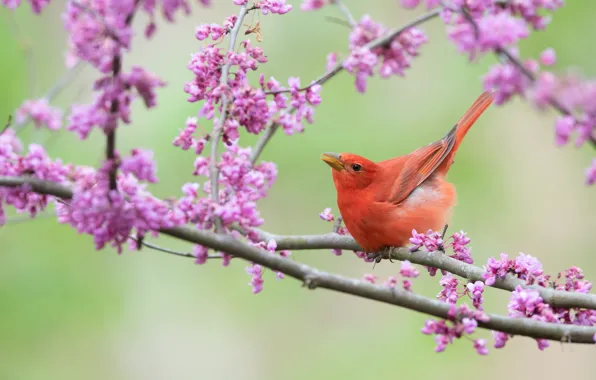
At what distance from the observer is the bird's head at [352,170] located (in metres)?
4.14

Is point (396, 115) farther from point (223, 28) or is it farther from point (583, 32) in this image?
point (223, 28)

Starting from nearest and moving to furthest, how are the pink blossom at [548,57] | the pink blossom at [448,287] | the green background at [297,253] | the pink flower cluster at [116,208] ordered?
the pink blossom at [548,57] → the pink flower cluster at [116,208] → the pink blossom at [448,287] → the green background at [297,253]

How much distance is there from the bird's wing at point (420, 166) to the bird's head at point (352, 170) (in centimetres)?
14

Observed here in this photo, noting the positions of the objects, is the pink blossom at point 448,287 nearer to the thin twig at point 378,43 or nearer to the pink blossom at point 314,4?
the thin twig at point 378,43

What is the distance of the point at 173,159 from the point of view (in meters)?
6.60

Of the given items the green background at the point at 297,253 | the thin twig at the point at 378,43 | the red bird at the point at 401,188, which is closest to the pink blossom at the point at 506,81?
the thin twig at the point at 378,43

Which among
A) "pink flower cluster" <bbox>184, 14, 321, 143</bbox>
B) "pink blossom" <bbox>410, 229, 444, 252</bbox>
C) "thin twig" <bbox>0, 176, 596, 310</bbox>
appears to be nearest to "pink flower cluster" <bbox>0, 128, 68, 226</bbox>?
"thin twig" <bbox>0, 176, 596, 310</bbox>

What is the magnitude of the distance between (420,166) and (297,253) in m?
2.24

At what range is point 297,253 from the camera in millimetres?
6355

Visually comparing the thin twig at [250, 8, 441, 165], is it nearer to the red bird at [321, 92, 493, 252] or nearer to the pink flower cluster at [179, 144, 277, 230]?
the pink flower cluster at [179, 144, 277, 230]

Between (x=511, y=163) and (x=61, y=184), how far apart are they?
568cm

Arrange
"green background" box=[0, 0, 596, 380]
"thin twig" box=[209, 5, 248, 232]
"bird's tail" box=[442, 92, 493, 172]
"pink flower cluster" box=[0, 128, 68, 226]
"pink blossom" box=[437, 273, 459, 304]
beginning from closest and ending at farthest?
"pink flower cluster" box=[0, 128, 68, 226] < "thin twig" box=[209, 5, 248, 232] < "pink blossom" box=[437, 273, 459, 304] < "bird's tail" box=[442, 92, 493, 172] < "green background" box=[0, 0, 596, 380]

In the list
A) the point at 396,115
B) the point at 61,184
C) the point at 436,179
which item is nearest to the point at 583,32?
the point at 396,115

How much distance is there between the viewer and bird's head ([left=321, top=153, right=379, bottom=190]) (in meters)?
4.14
